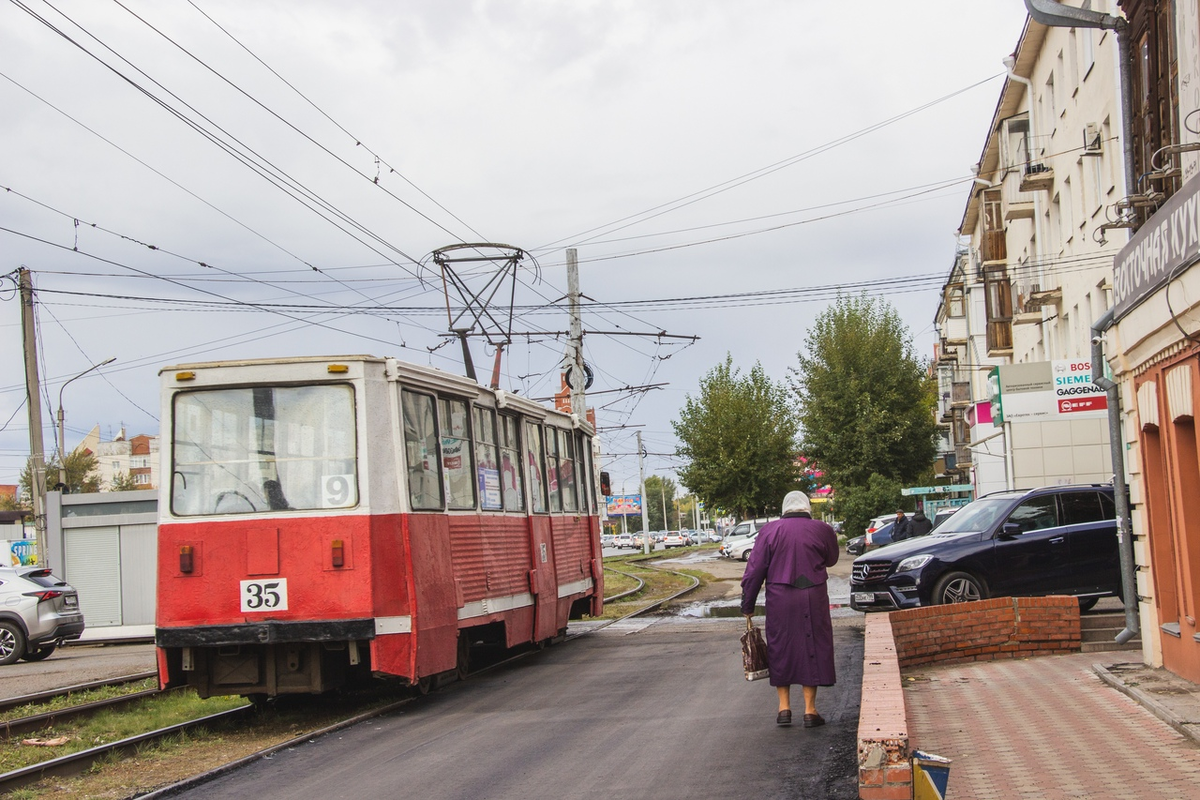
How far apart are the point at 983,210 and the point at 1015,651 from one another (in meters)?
33.3

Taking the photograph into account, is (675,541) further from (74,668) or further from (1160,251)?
(1160,251)

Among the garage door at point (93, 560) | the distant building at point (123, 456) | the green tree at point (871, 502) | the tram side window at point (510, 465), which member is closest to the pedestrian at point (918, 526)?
the tram side window at point (510, 465)

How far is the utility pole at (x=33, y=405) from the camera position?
25891 millimetres

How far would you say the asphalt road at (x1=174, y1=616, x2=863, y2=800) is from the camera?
7680mm

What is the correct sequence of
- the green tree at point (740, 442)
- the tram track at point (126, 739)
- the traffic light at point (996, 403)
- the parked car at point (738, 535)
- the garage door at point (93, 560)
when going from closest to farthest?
the tram track at point (126, 739) < the garage door at point (93, 560) < the traffic light at point (996, 403) < the parked car at point (738, 535) < the green tree at point (740, 442)

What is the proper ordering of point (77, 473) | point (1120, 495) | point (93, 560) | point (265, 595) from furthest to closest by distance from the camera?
point (77, 473), point (93, 560), point (1120, 495), point (265, 595)

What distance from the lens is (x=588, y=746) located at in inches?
359

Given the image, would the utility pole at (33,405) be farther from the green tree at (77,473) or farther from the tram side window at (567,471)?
the green tree at (77,473)

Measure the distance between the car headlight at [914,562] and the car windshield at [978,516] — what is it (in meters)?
0.78

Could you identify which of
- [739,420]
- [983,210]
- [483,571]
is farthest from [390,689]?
[739,420]

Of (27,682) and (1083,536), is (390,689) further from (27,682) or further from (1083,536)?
(1083,536)

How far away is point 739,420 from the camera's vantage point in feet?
219

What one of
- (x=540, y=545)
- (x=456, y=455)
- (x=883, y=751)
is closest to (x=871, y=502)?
(x=540, y=545)

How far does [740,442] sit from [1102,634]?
5221 centimetres
